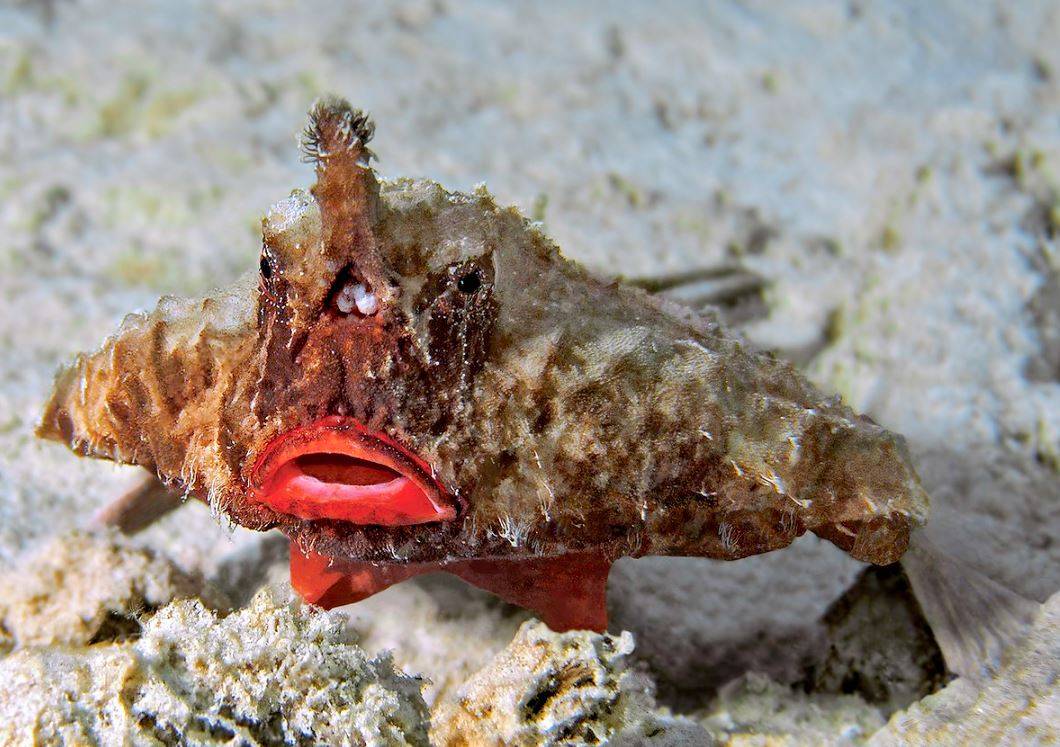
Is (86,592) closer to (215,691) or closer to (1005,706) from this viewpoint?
A: (215,691)

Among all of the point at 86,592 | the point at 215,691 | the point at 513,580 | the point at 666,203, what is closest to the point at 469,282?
the point at 513,580

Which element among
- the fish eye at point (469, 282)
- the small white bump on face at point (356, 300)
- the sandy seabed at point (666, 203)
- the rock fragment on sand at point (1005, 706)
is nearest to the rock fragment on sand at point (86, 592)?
the sandy seabed at point (666, 203)

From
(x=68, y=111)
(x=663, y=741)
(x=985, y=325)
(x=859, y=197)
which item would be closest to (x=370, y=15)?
(x=68, y=111)

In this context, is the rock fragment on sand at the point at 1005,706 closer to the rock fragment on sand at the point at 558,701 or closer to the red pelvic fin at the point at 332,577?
the rock fragment on sand at the point at 558,701

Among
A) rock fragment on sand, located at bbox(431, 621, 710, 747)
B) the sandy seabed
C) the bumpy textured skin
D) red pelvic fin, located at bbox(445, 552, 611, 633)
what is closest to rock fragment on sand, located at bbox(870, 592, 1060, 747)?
the sandy seabed

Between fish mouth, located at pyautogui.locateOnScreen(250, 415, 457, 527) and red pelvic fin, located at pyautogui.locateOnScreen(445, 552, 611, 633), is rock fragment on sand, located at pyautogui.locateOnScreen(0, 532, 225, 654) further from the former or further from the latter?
red pelvic fin, located at pyautogui.locateOnScreen(445, 552, 611, 633)

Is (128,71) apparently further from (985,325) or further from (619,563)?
(985,325)
